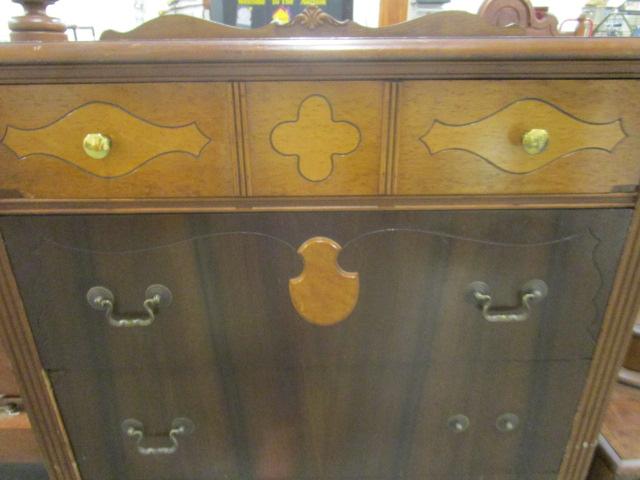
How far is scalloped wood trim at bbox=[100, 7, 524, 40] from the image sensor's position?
0.58 metres

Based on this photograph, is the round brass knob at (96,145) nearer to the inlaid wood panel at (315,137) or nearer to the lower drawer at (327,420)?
the inlaid wood panel at (315,137)

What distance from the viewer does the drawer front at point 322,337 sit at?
570mm

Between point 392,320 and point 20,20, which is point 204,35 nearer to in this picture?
point 20,20

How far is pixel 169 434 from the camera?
692mm

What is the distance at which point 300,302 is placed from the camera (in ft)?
1.95

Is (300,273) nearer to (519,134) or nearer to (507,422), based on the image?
(519,134)

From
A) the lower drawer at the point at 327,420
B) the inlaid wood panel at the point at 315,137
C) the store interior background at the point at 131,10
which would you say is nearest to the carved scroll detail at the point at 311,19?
the inlaid wood panel at the point at 315,137

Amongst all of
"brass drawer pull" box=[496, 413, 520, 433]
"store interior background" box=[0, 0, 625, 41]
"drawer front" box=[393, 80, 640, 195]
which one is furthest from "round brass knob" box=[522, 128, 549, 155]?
"store interior background" box=[0, 0, 625, 41]

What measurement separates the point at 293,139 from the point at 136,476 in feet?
2.19

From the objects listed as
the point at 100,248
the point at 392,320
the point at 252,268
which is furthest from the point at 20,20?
the point at 392,320

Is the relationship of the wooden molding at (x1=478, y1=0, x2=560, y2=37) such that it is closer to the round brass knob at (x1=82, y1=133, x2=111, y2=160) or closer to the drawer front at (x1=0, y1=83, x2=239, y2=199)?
the drawer front at (x1=0, y1=83, x2=239, y2=199)

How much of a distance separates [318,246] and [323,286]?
0.06 m

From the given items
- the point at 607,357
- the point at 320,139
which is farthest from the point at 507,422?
the point at 320,139

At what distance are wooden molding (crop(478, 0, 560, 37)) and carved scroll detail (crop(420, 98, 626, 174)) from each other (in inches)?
12.8
